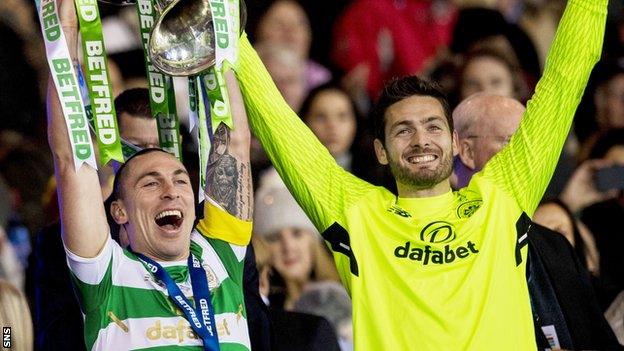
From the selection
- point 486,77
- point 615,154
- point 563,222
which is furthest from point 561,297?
point 486,77

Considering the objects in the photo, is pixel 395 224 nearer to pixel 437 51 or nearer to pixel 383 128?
pixel 383 128

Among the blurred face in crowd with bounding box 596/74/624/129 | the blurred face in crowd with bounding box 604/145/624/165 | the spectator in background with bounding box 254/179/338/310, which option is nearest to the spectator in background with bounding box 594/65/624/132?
the blurred face in crowd with bounding box 596/74/624/129

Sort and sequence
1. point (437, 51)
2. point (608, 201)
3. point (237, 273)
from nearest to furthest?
point (237, 273) < point (608, 201) < point (437, 51)

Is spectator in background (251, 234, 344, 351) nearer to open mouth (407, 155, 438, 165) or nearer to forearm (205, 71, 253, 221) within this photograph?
forearm (205, 71, 253, 221)

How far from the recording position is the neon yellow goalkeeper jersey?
245 inches

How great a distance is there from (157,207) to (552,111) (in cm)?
151

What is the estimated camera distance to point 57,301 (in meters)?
6.47

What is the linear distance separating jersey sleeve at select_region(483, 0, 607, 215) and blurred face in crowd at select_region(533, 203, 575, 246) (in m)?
1.38

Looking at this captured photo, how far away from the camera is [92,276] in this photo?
621cm

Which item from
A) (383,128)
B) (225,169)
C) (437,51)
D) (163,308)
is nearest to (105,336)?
(163,308)

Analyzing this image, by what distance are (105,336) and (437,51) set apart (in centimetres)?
515

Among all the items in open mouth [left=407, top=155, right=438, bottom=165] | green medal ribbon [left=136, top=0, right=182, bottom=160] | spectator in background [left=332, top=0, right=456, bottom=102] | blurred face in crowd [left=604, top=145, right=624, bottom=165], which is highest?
spectator in background [left=332, top=0, right=456, bottom=102]

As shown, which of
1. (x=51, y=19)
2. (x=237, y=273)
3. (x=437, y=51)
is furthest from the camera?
(x=437, y=51)

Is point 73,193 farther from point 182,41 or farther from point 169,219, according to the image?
point 182,41
